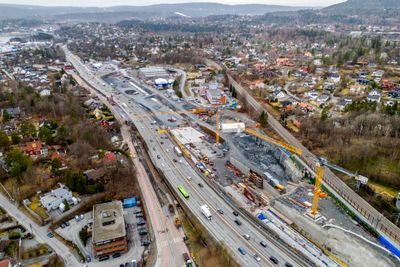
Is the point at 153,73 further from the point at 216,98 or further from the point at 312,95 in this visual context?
the point at 312,95

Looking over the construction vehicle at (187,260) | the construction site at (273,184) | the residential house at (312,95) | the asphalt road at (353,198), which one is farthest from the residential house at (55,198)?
the residential house at (312,95)

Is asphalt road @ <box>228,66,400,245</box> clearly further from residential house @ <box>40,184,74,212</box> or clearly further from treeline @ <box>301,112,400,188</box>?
residential house @ <box>40,184,74,212</box>

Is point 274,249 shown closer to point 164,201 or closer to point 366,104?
point 164,201

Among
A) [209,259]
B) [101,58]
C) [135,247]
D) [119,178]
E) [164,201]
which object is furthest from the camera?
[101,58]

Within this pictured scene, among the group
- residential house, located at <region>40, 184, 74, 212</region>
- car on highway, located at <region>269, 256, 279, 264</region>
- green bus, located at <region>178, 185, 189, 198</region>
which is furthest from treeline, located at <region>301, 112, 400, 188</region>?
residential house, located at <region>40, 184, 74, 212</region>

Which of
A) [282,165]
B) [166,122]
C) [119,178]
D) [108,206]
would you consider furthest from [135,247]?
[166,122]

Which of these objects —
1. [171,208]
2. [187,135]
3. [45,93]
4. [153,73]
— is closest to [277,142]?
[187,135]

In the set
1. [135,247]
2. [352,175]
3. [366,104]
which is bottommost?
[135,247]
